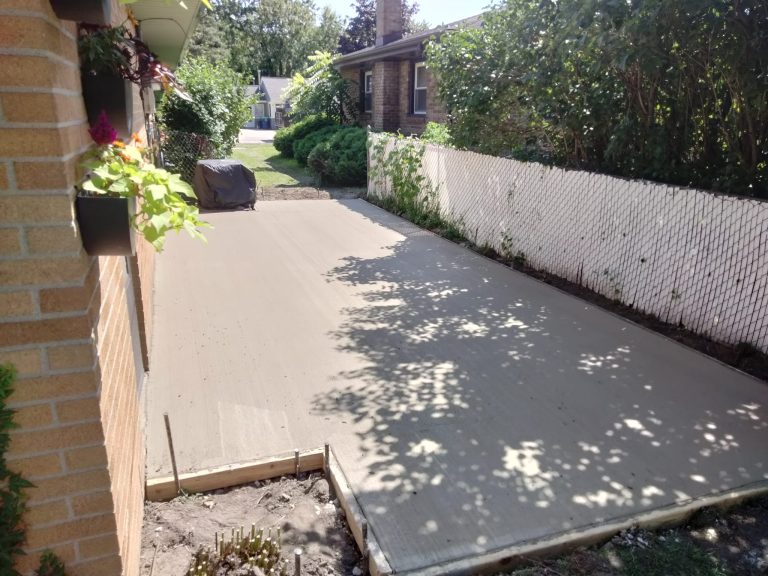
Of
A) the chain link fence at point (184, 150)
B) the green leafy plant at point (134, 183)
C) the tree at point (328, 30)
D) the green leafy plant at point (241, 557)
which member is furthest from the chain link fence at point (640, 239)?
the tree at point (328, 30)

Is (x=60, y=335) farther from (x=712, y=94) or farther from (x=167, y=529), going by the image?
(x=712, y=94)

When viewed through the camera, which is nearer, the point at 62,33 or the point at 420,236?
the point at 62,33

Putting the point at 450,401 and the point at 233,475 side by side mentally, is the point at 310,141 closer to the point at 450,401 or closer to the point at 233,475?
the point at 450,401

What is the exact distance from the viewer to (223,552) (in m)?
2.56

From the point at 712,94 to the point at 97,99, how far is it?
228 inches

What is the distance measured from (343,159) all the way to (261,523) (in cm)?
1322

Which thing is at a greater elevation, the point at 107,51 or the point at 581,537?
the point at 107,51

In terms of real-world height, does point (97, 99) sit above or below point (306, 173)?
above

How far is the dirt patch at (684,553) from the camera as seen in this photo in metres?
2.62

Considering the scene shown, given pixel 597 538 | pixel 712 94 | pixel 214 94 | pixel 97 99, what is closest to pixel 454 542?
pixel 597 538

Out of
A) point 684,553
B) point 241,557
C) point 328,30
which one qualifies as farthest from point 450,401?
point 328,30

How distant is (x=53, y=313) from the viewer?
171 cm

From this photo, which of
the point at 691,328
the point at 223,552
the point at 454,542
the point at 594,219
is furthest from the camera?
the point at 594,219

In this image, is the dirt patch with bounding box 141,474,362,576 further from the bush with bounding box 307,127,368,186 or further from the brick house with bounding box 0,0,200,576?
the bush with bounding box 307,127,368,186
